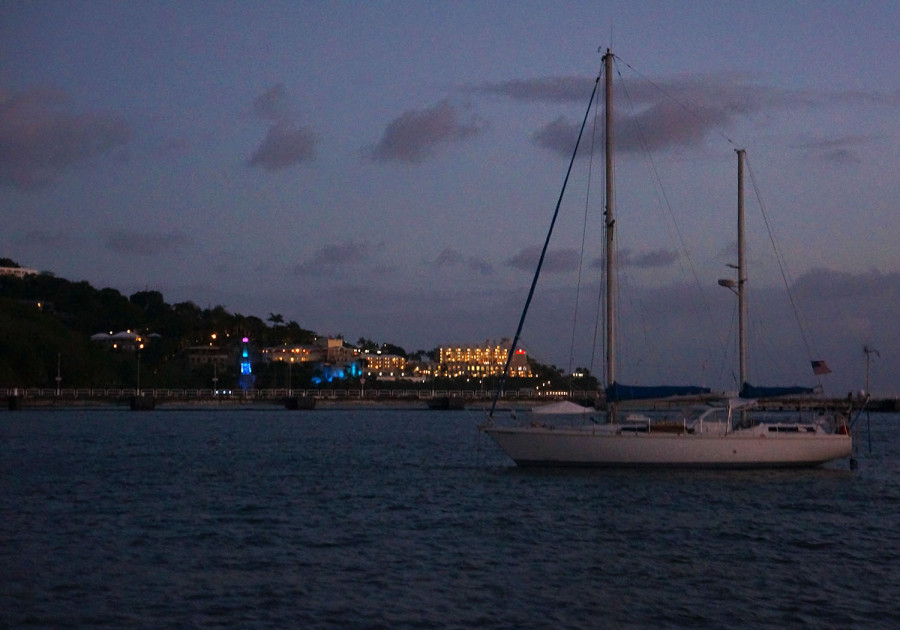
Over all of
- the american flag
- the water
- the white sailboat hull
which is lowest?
the water

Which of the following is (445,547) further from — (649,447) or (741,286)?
(741,286)

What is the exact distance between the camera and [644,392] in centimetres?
4381

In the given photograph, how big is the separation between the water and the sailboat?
0.71m

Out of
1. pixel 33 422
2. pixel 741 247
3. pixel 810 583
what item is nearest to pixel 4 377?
→ pixel 33 422

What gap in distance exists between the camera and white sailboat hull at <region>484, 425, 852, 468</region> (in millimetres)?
42156

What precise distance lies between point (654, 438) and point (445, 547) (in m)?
16.2

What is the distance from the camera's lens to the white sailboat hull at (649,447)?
42.2 m

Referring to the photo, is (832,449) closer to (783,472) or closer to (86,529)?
(783,472)

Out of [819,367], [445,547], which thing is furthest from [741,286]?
[445,547]

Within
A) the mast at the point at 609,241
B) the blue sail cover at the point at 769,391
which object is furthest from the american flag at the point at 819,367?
the mast at the point at 609,241

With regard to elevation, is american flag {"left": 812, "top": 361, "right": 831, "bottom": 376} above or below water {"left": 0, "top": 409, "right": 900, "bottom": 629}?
above

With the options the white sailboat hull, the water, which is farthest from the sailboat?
the water

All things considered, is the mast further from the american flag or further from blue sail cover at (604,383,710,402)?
the american flag

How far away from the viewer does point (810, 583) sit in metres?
23.8
